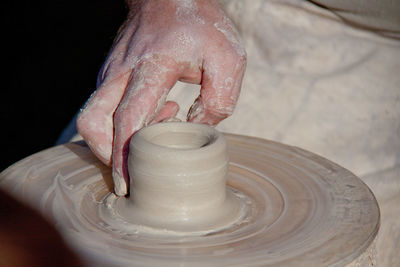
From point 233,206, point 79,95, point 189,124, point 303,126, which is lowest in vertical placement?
point 79,95

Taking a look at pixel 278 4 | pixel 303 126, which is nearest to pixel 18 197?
pixel 303 126

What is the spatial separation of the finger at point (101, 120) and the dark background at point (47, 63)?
2.12 meters

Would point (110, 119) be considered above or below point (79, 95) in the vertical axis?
above

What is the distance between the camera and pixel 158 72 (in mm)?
Result: 1224

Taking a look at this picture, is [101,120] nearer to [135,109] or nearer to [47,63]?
[135,109]

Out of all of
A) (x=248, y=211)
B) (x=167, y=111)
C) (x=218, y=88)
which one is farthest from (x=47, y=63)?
(x=248, y=211)

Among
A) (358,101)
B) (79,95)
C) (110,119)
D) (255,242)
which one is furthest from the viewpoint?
(79,95)

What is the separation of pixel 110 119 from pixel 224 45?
347mm

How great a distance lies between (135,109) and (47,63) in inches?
136

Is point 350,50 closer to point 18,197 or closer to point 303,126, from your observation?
point 303,126

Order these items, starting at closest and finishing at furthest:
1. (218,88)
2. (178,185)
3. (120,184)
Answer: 1. (178,185)
2. (120,184)
3. (218,88)

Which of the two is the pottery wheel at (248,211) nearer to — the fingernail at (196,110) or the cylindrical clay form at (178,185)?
the cylindrical clay form at (178,185)

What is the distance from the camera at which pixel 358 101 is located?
166 cm

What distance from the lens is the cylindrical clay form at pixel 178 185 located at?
1019mm
